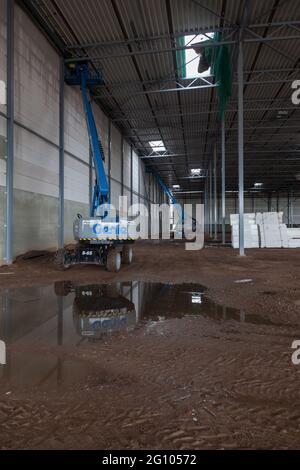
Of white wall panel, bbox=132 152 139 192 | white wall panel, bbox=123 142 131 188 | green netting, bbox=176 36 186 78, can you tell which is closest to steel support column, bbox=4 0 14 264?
green netting, bbox=176 36 186 78

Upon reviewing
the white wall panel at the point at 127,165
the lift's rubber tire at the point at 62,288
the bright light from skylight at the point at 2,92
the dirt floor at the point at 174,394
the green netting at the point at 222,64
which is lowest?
the dirt floor at the point at 174,394

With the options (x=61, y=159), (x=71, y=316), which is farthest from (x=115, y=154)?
(x=71, y=316)

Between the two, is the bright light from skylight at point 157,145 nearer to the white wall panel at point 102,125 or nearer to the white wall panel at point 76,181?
the white wall panel at point 102,125

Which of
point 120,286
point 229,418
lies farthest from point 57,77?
point 229,418

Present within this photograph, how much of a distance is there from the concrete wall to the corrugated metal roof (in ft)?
4.60

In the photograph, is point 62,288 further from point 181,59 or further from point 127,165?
point 127,165

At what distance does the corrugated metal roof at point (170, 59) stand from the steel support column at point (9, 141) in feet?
6.23

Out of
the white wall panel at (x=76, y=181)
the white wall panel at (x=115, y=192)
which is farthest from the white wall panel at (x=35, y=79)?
the white wall panel at (x=115, y=192)

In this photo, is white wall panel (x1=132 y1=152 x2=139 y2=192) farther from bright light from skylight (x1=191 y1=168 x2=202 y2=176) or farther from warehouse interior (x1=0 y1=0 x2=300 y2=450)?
bright light from skylight (x1=191 y1=168 x2=202 y2=176)

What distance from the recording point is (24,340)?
12.3ft

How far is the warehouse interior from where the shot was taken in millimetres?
2271

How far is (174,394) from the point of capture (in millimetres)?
2506

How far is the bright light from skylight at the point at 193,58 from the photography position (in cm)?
1255

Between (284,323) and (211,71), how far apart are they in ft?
45.1
